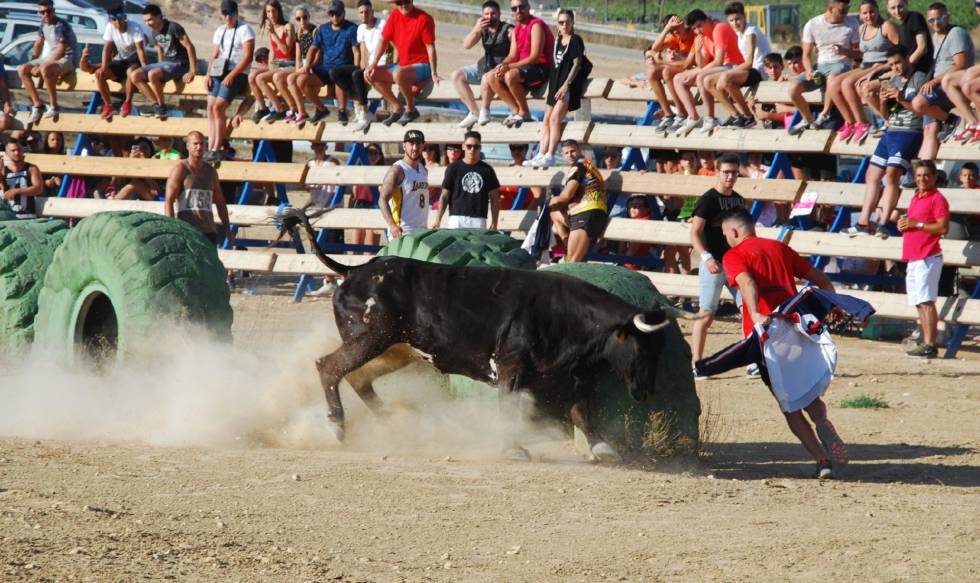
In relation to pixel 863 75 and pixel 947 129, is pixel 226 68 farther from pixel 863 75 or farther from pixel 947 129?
pixel 947 129

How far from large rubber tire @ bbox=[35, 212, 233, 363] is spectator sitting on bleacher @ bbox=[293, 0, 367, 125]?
733 centimetres

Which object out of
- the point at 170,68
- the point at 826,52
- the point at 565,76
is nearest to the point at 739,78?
the point at 826,52

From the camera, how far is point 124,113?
778 inches

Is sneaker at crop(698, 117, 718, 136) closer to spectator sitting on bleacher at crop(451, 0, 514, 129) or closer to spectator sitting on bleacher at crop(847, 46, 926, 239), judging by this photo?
spectator sitting on bleacher at crop(847, 46, 926, 239)

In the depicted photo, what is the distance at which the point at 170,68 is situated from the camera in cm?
1894

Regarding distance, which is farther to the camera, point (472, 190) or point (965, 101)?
point (472, 190)

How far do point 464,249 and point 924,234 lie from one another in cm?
604

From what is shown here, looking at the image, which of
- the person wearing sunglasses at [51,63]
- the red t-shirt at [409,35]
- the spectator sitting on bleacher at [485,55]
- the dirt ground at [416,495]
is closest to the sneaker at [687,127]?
the spectator sitting on bleacher at [485,55]

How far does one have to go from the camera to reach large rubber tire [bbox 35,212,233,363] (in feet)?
31.4

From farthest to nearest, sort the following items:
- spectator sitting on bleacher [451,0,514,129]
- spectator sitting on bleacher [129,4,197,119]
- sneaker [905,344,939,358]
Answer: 1. spectator sitting on bleacher [129,4,197,119]
2. spectator sitting on bleacher [451,0,514,129]
3. sneaker [905,344,939,358]

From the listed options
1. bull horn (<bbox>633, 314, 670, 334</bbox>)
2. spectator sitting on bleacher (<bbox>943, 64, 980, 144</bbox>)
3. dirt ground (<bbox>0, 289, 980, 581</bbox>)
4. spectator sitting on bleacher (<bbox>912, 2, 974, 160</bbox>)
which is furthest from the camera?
spectator sitting on bleacher (<bbox>912, 2, 974, 160</bbox>)

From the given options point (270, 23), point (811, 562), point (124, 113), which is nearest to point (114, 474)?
point (811, 562)

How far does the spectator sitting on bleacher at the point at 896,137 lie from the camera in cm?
Result: 1347

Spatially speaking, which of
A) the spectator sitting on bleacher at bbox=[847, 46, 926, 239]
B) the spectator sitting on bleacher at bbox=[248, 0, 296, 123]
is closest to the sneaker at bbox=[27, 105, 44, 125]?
the spectator sitting on bleacher at bbox=[248, 0, 296, 123]
